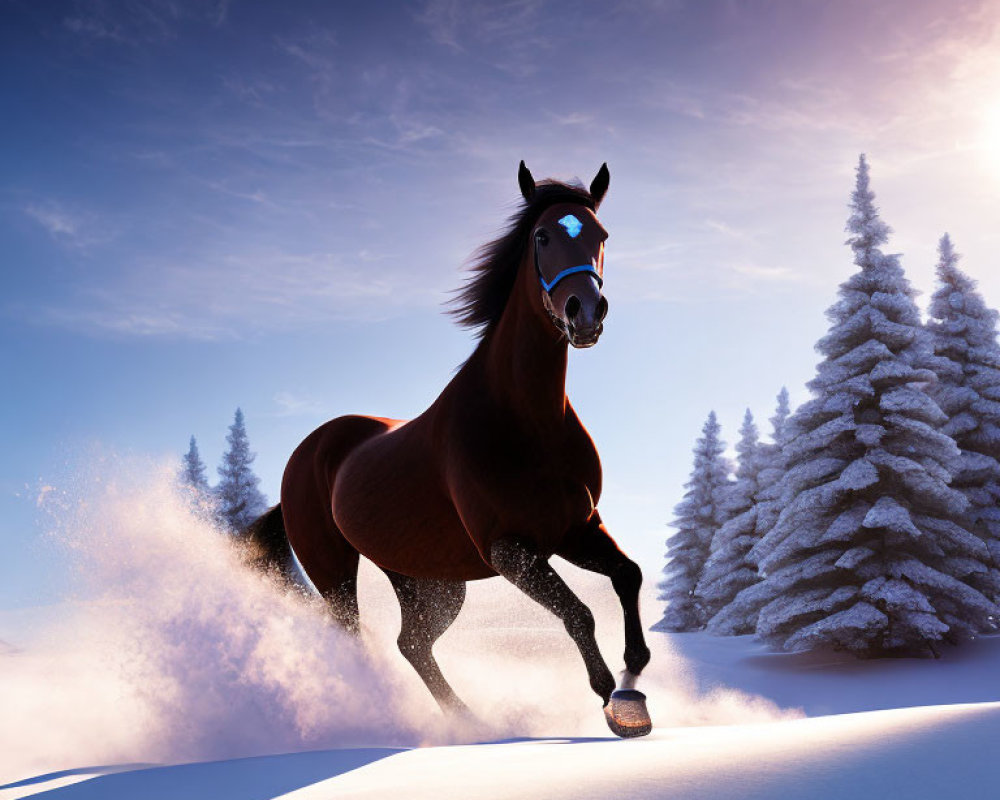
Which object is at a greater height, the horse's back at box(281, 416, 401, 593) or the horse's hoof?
the horse's back at box(281, 416, 401, 593)

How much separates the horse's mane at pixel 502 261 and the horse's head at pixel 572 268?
0.11 meters

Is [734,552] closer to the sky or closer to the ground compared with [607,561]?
closer to the sky

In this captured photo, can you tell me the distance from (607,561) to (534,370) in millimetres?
1383

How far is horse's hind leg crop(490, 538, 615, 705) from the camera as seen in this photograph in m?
4.96

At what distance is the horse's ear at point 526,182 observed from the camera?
573 centimetres

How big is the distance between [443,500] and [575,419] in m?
1.21

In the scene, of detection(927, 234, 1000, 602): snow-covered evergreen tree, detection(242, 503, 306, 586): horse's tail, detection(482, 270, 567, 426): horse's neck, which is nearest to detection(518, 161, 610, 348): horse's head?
detection(482, 270, 567, 426): horse's neck

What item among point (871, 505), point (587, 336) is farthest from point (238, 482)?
point (587, 336)

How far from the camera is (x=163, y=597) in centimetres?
687

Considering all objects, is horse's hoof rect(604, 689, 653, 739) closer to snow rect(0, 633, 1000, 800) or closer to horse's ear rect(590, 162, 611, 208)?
snow rect(0, 633, 1000, 800)

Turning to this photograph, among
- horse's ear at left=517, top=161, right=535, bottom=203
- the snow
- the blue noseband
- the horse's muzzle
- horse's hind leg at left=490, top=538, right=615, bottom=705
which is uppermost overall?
horse's ear at left=517, top=161, right=535, bottom=203

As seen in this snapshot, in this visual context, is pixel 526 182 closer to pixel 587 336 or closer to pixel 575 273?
pixel 575 273

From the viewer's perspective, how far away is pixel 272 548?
870 centimetres

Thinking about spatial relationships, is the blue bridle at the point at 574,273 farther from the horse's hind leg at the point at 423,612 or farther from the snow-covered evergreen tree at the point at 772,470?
the snow-covered evergreen tree at the point at 772,470
